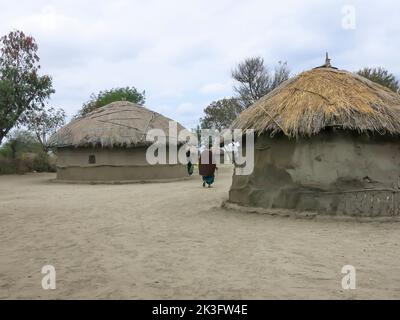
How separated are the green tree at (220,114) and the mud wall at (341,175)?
2906cm

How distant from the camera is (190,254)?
21.1 feet

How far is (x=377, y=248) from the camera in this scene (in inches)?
269

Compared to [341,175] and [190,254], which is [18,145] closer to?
[341,175]

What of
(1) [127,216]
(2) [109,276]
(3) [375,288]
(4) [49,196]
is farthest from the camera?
(4) [49,196]

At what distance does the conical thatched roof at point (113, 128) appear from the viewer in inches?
805

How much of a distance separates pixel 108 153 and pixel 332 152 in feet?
42.7

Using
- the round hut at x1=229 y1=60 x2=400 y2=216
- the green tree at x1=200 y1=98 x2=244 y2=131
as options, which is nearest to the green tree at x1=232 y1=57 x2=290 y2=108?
the green tree at x1=200 y1=98 x2=244 y2=131

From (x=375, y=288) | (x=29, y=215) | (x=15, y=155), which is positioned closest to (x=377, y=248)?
(x=375, y=288)

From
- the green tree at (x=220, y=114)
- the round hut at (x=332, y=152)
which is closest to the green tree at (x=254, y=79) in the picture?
the green tree at (x=220, y=114)

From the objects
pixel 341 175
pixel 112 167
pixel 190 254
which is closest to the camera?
pixel 190 254

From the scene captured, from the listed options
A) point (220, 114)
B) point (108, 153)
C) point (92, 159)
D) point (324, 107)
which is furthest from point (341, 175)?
point (220, 114)

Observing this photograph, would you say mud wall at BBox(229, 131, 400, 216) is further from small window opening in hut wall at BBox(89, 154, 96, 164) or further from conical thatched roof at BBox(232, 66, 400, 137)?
small window opening in hut wall at BBox(89, 154, 96, 164)
